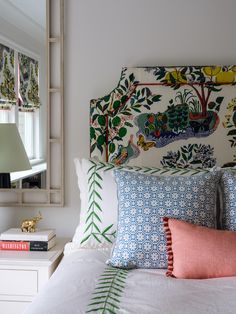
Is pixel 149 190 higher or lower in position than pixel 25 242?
higher

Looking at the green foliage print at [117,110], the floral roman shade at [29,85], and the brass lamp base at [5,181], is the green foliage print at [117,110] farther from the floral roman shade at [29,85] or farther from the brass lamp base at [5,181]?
the brass lamp base at [5,181]

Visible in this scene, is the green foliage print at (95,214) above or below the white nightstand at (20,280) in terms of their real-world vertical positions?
above

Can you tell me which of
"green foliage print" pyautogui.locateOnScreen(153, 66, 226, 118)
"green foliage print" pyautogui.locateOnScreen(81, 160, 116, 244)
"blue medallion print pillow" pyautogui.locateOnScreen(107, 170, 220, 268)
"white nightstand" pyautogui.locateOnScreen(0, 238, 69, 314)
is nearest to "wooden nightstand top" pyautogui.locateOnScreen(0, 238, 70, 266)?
"white nightstand" pyautogui.locateOnScreen(0, 238, 69, 314)

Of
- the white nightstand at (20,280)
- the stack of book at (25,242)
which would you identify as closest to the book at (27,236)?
the stack of book at (25,242)

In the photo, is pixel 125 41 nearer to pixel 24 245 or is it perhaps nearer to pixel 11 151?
pixel 11 151

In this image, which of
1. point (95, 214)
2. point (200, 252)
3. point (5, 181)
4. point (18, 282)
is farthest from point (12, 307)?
point (200, 252)

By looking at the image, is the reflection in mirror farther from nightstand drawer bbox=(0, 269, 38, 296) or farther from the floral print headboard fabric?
nightstand drawer bbox=(0, 269, 38, 296)

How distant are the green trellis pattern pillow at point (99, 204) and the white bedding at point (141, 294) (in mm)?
264

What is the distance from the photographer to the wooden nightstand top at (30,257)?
7.18 ft

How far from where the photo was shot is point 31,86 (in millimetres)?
2611

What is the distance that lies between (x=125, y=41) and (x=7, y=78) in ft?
2.31

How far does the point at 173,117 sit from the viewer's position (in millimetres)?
2537

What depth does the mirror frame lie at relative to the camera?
2.62 meters

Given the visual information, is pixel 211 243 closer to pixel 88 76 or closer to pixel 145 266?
pixel 145 266
